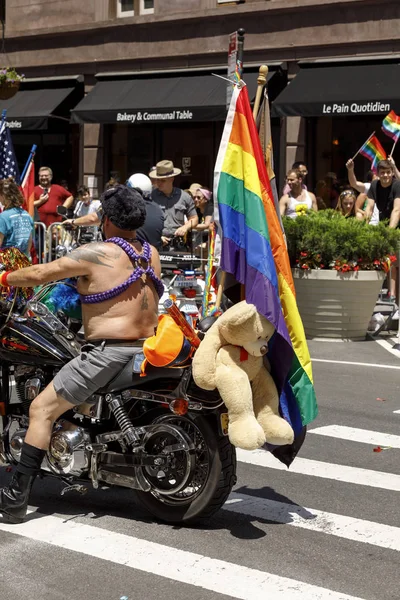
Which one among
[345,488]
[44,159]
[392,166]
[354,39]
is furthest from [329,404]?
[44,159]

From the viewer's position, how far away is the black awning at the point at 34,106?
81.3 feet

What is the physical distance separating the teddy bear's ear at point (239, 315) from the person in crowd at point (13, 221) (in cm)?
601

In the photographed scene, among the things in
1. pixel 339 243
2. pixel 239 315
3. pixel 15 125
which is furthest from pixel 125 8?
pixel 239 315

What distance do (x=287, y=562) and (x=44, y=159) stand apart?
2255 cm

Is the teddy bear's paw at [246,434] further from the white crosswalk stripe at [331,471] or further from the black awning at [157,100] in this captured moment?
the black awning at [157,100]

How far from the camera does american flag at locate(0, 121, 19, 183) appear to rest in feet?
47.6

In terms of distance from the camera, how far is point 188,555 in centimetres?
522

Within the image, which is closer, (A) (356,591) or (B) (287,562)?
(A) (356,591)

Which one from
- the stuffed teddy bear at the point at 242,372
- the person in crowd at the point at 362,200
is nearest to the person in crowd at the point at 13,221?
the person in crowd at the point at 362,200

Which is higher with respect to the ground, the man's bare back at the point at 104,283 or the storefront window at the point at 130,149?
the storefront window at the point at 130,149

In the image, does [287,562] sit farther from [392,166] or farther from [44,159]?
[44,159]

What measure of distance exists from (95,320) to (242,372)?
0.91m

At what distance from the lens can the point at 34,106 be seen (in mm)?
25266

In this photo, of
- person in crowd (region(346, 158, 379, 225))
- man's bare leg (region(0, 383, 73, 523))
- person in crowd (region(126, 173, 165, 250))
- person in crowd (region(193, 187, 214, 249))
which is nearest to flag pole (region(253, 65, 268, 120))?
man's bare leg (region(0, 383, 73, 523))
